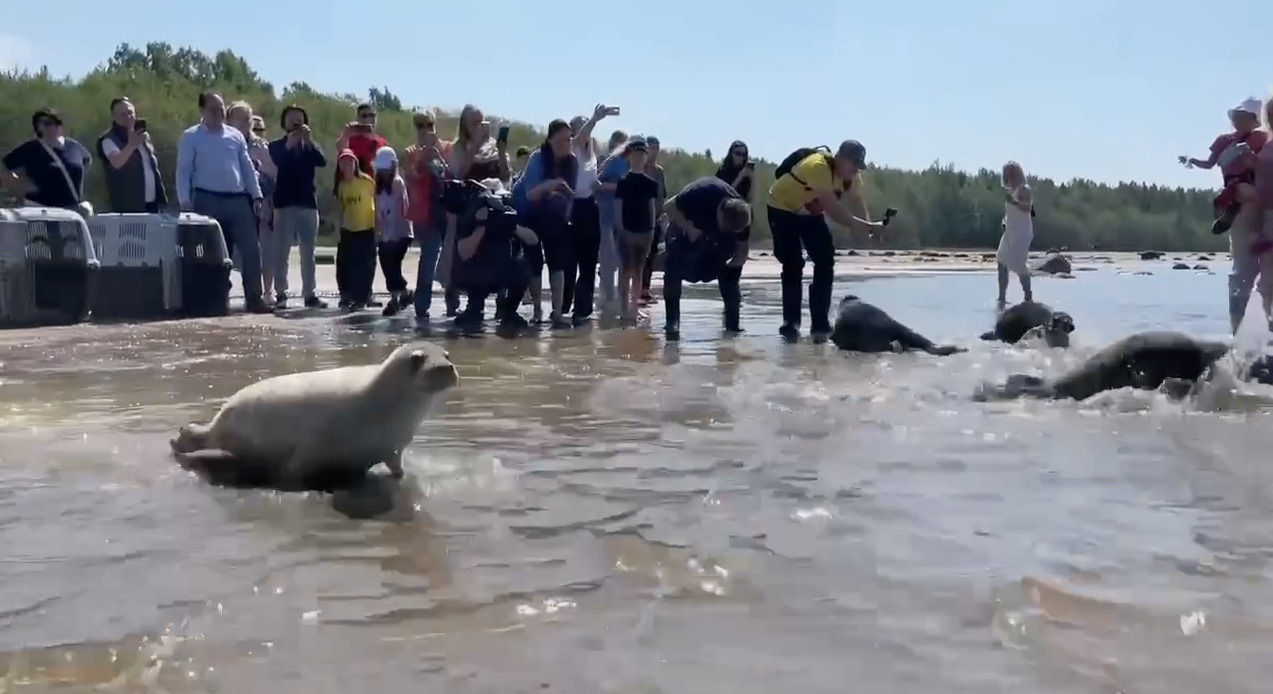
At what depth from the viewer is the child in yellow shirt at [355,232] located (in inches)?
480

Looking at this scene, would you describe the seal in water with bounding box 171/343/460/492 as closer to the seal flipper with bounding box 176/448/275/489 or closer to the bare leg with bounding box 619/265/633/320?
the seal flipper with bounding box 176/448/275/489

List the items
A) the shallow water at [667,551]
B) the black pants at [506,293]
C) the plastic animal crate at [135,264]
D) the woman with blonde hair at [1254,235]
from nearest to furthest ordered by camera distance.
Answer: the shallow water at [667,551]
the woman with blonde hair at [1254,235]
the black pants at [506,293]
the plastic animal crate at [135,264]

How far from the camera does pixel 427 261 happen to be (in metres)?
11.7

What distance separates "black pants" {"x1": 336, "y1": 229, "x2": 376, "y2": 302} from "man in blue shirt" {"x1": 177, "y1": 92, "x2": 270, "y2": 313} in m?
1.02

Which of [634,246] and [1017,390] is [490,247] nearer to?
[634,246]

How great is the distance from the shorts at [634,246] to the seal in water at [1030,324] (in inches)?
111

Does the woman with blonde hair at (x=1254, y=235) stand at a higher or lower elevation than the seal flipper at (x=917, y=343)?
higher

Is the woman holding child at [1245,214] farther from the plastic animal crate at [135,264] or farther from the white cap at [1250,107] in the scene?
the plastic animal crate at [135,264]

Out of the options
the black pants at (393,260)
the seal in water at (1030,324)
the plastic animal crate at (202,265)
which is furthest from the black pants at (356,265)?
the seal in water at (1030,324)

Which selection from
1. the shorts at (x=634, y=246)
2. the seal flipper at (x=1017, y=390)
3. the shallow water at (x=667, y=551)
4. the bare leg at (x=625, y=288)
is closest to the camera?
the shallow water at (x=667, y=551)

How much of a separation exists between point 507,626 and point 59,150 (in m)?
9.84

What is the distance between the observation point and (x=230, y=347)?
883 centimetres

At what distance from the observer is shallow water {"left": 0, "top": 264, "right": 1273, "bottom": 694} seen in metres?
2.79

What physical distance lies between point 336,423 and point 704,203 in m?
6.38
